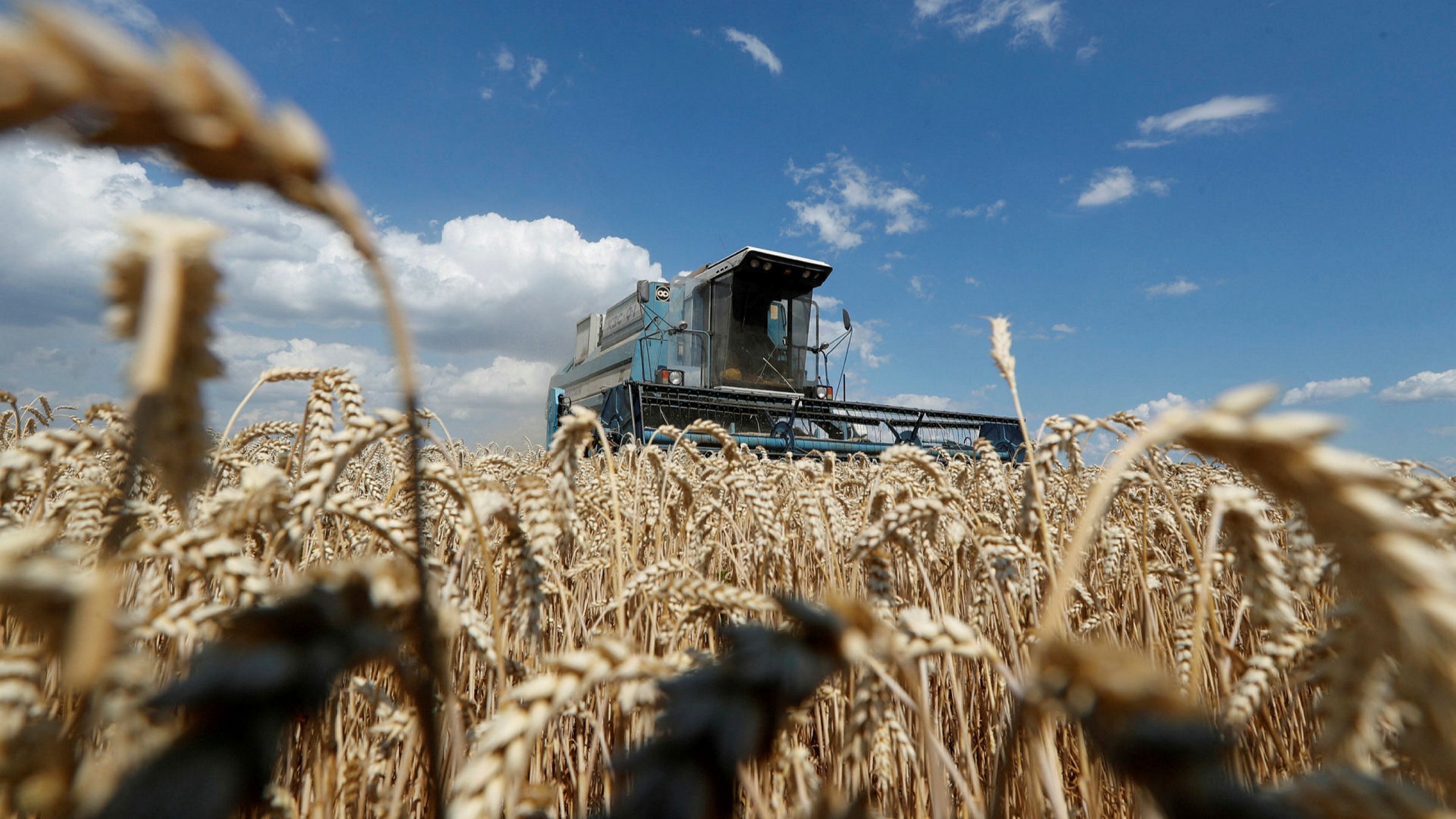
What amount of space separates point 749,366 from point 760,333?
0.64 metres

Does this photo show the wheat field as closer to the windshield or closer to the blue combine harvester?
the blue combine harvester

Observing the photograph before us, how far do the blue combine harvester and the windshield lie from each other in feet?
0.05

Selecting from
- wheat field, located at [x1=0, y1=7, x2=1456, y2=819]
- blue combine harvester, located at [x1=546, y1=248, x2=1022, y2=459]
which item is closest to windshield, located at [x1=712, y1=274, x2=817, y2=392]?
blue combine harvester, located at [x1=546, y1=248, x2=1022, y2=459]

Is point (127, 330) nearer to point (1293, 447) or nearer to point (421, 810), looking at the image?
point (1293, 447)

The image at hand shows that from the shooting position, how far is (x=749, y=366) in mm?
10914

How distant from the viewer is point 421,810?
1290 mm

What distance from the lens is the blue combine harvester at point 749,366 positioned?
29.8ft

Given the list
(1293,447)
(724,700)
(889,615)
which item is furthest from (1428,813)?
(889,615)

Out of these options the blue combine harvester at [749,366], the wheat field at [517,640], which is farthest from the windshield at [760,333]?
the wheat field at [517,640]

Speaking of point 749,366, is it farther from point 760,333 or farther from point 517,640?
point 517,640

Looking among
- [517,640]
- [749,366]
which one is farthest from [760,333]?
[517,640]

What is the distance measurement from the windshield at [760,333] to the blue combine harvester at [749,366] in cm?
2

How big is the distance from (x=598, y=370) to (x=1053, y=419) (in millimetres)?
12590

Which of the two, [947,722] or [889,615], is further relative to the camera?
[947,722]
